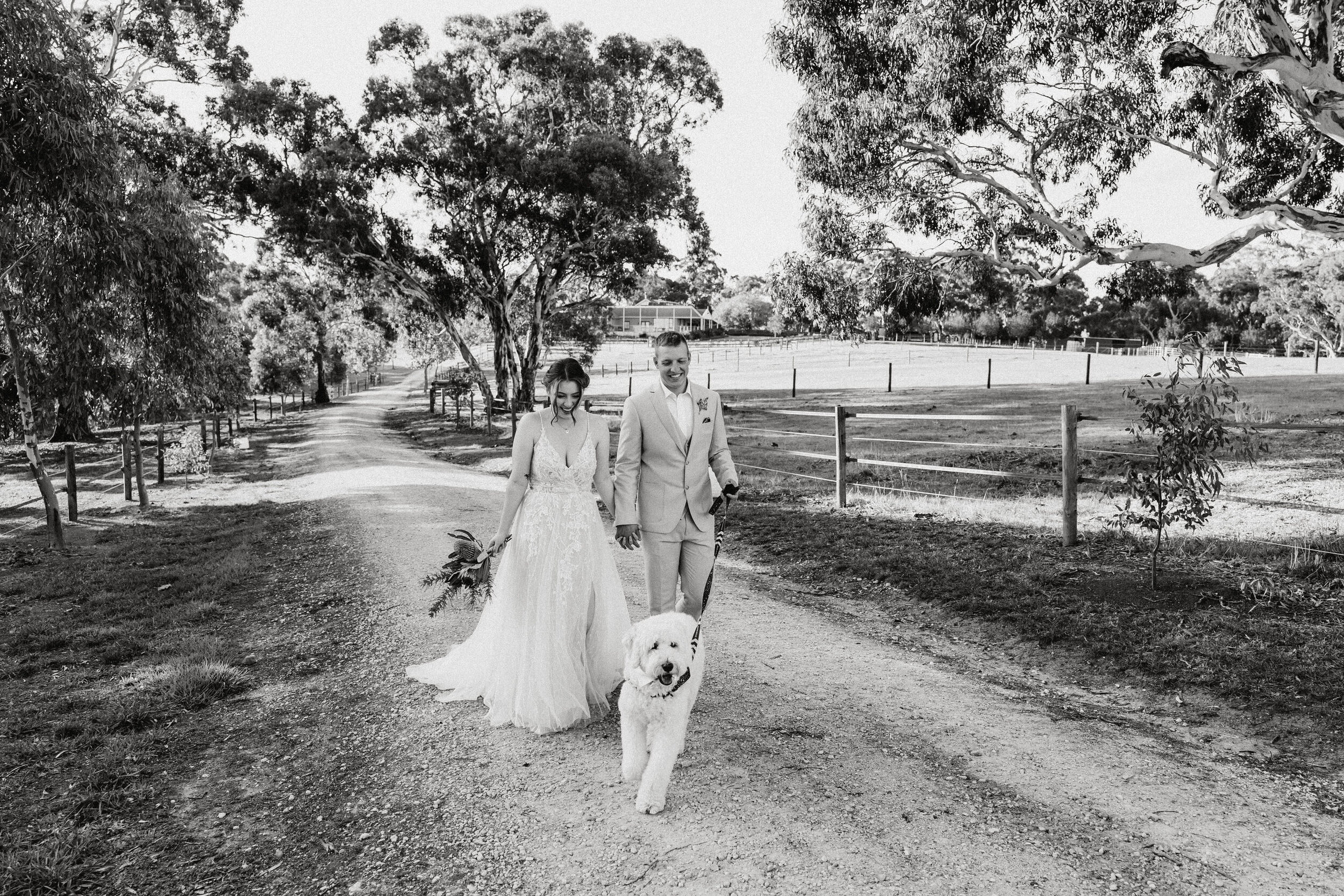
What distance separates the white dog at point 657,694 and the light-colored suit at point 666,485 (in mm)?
853

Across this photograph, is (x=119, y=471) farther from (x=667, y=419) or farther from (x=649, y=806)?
(x=649, y=806)

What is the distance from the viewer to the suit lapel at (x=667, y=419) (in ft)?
14.7

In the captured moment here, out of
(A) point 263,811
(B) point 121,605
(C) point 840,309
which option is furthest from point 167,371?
(C) point 840,309

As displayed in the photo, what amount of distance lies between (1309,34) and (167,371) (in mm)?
15935

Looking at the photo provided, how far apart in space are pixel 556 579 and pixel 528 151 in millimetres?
19603

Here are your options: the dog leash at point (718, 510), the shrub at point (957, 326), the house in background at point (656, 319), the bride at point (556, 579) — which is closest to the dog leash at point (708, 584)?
the dog leash at point (718, 510)

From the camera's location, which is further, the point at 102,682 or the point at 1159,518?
the point at 1159,518

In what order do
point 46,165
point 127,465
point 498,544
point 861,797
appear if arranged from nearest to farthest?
1. point 861,797
2. point 498,544
3. point 46,165
4. point 127,465

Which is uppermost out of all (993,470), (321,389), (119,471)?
(321,389)

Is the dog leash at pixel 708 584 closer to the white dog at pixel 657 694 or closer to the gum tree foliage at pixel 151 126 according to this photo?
the white dog at pixel 657 694

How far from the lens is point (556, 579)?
4.64 meters

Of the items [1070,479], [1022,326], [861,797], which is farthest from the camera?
[1022,326]

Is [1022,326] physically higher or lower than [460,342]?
higher

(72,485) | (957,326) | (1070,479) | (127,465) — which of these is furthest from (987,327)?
(72,485)
